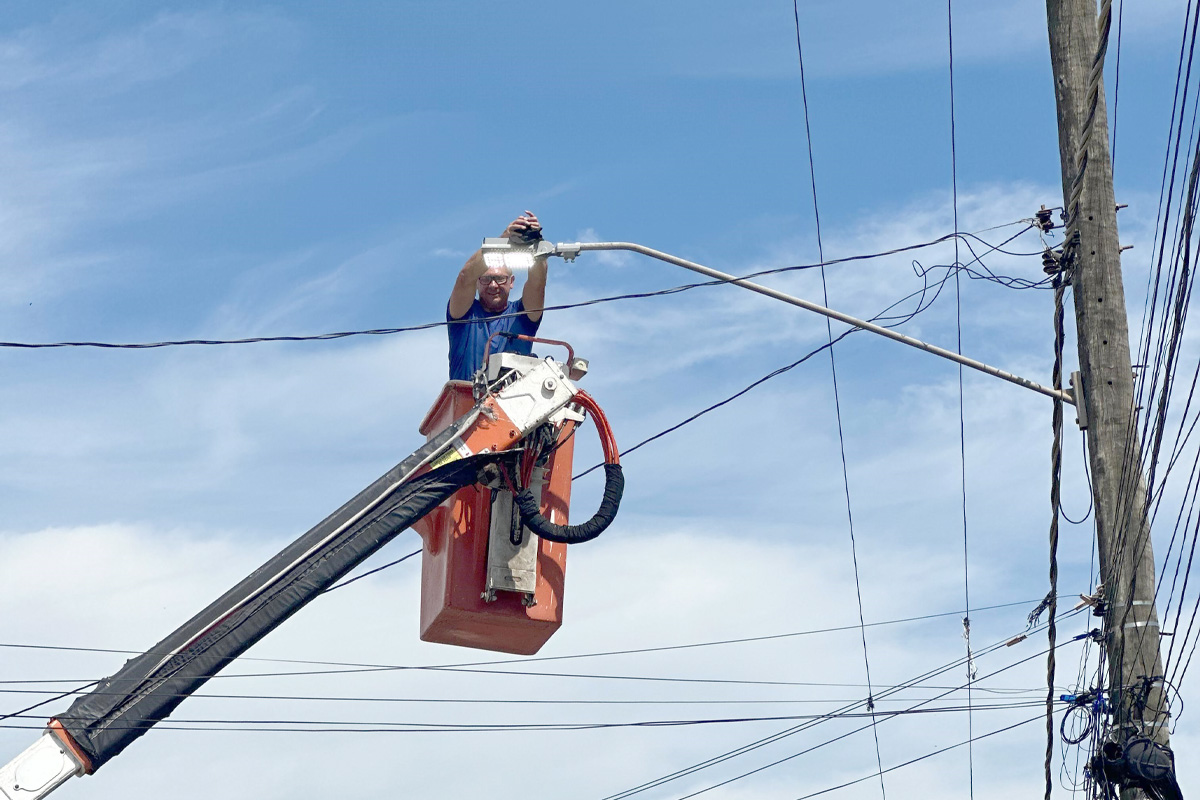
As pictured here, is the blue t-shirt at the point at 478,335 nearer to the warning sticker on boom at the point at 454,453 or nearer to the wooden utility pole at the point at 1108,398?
the warning sticker on boom at the point at 454,453

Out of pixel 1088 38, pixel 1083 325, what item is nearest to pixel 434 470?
pixel 1083 325

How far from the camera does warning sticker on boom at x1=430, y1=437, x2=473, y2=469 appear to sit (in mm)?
13406

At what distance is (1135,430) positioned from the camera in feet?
36.5

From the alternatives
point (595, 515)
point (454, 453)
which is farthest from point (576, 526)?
point (454, 453)

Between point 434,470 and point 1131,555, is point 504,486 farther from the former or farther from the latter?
point 1131,555

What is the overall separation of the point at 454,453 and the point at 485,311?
1.80 meters

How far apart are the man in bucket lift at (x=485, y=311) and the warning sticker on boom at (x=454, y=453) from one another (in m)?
1.24

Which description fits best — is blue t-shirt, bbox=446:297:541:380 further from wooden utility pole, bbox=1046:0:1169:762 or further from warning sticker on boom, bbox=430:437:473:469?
wooden utility pole, bbox=1046:0:1169:762

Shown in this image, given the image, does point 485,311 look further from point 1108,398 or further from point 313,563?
point 1108,398

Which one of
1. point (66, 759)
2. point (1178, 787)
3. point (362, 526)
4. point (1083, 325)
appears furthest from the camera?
point (362, 526)

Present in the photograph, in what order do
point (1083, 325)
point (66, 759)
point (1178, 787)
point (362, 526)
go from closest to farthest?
point (1178, 787), point (1083, 325), point (66, 759), point (362, 526)

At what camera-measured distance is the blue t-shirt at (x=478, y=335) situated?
1441cm

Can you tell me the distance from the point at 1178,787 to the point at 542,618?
570cm

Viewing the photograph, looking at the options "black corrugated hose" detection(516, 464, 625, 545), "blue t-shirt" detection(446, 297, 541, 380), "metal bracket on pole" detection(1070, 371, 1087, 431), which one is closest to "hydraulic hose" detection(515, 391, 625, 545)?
"black corrugated hose" detection(516, 464, 625, 545)
